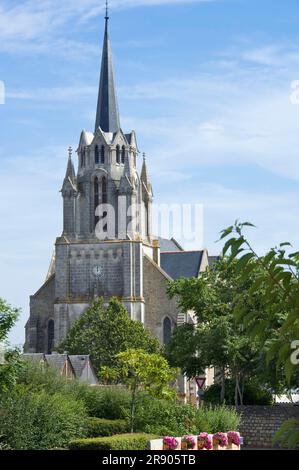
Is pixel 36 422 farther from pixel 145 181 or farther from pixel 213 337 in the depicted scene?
pixel 145 181

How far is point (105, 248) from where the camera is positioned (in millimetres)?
91500

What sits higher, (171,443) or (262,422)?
(262,422)

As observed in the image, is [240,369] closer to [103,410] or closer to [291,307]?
[103,410]

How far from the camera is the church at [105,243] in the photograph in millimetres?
89938

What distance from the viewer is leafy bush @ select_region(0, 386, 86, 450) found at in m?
28.7

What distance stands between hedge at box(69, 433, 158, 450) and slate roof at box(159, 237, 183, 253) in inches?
3215

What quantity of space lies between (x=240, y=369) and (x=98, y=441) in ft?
57.7

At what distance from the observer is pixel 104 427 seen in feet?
108

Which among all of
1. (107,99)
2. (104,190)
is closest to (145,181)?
(104,190)

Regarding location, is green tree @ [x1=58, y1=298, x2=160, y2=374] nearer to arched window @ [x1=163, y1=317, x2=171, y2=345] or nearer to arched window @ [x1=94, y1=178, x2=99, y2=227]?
arched window @ [x1=163, y1=317, x2=171, y2=345]

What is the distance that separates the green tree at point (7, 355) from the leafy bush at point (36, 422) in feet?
1.90

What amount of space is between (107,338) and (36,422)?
37.3 meters

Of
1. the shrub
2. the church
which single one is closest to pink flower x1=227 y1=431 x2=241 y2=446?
the shrub
